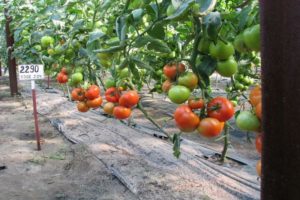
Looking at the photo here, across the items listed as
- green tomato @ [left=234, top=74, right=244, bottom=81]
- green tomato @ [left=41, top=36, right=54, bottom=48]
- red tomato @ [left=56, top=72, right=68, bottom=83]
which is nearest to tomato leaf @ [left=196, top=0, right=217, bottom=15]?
green tomato @ [left=234, top=74, right=244, bottom=81]

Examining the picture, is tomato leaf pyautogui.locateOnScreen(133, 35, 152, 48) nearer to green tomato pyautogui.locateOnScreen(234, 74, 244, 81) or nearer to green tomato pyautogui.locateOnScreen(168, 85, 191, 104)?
green tomato pyautogui.locateOnScreen(168, 85, 191, 104)

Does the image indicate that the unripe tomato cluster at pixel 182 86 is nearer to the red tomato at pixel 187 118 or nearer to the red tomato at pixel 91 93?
the red tomato at pixel 187 118

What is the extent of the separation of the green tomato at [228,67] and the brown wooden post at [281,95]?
36 centimetres

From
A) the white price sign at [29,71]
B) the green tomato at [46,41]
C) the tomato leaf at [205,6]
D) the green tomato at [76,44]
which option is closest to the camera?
the tomato leaf at [205,6]

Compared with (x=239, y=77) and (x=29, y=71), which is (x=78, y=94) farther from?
(x=29, y=71)

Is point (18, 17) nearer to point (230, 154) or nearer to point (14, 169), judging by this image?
point (14, 169)

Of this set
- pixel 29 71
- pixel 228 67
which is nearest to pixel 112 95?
pixel 228 67

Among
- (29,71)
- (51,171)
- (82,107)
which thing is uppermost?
(29,71)

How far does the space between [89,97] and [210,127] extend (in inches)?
33.7

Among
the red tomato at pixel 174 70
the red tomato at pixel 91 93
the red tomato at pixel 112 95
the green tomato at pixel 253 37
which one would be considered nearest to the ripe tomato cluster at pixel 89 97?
the red tomato at pixel 91 93

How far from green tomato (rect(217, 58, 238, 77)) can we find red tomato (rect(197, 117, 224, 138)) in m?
0.11

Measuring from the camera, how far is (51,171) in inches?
163

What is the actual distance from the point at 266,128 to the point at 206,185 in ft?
9.21

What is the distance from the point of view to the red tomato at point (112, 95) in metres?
1.38
